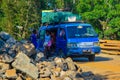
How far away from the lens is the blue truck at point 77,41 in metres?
20.2

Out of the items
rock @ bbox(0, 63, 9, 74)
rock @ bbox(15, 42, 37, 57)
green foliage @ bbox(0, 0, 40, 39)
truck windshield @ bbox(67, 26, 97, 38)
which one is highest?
rock @ bbox(0, 63, 9, 74)

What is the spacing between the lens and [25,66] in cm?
1243

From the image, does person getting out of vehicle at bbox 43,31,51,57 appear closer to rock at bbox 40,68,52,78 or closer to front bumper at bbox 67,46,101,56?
front bumper at bbox 67,46,101,56

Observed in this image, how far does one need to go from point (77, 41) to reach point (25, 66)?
8045 millimetres

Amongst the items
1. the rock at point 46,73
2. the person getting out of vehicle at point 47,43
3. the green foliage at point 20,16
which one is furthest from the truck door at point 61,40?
the green foliage at point 20,16

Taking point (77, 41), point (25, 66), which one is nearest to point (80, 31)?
point (77, 41)

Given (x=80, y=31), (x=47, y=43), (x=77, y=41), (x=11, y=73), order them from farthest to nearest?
(x=47, y=43) < (x=80, y=31) < (x=77, y=41) < (x=11, y=73)

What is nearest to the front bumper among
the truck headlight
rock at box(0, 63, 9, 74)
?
the truck headlight

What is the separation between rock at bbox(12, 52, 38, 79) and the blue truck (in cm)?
762

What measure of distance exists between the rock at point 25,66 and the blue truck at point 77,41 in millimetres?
7623

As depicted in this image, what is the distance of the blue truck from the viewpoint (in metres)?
20.2

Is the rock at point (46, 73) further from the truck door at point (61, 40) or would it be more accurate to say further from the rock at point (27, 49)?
the truck door at point (61, 40)

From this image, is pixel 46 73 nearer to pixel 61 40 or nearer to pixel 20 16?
pixel 61 40

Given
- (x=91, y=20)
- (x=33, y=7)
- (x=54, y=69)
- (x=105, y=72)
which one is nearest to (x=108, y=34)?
(x=91, y=20)
